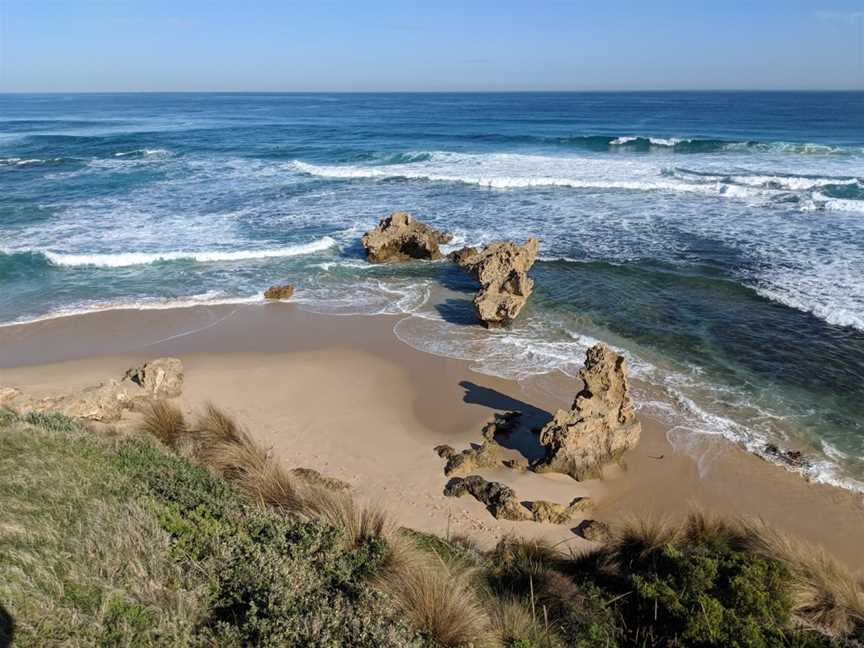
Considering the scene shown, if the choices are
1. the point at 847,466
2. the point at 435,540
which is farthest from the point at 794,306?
the point at 435,540

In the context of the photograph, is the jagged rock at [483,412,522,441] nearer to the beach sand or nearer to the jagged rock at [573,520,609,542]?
the beach sand

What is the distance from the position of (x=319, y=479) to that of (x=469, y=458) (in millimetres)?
2296

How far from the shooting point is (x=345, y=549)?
5.72 meters

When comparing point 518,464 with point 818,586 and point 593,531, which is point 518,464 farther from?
point 818,586

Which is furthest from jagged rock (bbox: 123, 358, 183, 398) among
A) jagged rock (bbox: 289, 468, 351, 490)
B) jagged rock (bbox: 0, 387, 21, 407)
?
jagged rock (bbox: 289, 468, 351, 490)

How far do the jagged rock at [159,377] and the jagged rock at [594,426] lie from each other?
23.0 feet

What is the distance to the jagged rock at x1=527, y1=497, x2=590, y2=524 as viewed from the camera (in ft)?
26.9

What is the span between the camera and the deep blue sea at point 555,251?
11984mm

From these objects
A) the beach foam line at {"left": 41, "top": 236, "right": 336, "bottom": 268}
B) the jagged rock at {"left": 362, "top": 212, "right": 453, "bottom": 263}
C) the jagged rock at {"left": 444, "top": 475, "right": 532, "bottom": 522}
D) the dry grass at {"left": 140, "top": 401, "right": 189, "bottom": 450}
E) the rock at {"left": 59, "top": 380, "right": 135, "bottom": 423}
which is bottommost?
the jagged rock at {"left": 444, "top": 475, "right": 532, "bottom": 522}

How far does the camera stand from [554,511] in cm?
823

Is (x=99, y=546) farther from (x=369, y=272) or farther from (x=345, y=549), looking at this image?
(x=369, y=272)

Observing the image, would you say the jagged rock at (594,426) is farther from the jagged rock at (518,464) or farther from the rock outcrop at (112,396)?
the rock outcrop at (112,396)

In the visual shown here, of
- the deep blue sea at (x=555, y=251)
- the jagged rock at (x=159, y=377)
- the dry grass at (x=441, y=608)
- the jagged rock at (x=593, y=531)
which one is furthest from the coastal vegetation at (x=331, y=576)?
the deep blue sea at (x=555, y=251)

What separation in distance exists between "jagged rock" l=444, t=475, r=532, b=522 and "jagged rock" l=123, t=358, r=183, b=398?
5.96 m
